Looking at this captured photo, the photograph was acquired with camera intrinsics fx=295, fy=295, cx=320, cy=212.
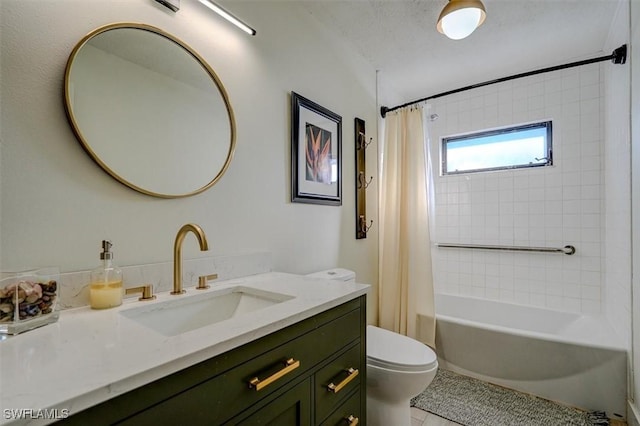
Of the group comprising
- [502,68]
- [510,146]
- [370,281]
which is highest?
[502,68]

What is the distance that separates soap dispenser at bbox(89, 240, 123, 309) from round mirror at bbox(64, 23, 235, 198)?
10.0 inches

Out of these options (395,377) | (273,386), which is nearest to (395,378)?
(395,377)

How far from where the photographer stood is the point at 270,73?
1.54m

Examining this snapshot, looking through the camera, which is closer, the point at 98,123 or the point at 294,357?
the point at 294,357

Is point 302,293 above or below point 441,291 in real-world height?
above

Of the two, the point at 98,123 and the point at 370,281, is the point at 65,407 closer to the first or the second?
the point at 98,123

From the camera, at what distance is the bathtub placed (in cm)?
175

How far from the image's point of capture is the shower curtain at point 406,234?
2.28 meters

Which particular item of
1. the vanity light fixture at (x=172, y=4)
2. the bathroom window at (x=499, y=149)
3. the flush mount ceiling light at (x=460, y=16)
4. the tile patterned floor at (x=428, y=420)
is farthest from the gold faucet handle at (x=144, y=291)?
the bathroom window at (x=499, y=149)

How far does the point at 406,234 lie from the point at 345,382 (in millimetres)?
1525

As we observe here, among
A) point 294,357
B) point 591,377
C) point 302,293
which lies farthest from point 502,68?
point 294,357

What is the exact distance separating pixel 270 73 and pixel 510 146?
246cm

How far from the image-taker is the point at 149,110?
3.52 ft

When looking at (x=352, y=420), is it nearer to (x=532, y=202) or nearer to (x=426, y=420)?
(x=426, y=420)
